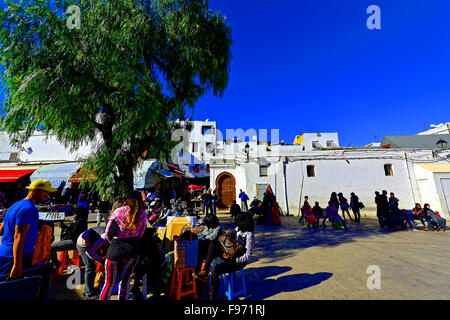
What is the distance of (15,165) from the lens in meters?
16.9

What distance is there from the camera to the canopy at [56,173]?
1402cm

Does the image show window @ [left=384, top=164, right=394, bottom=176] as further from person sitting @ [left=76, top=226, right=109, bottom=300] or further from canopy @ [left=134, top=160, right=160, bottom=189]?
person sitting @ [left=76, top=226, right=109, bottom=300]

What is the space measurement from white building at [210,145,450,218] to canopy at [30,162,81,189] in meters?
13.2

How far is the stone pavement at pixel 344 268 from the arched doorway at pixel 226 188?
9313 mm

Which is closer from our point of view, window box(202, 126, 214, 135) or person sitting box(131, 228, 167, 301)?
person sitting box(131, 228, 167, 301)

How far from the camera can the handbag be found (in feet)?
10.7

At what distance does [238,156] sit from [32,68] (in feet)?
42.9

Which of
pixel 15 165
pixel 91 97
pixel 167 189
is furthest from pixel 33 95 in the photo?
pixel 15 165

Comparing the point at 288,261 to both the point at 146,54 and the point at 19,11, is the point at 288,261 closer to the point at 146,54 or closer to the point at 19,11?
the point at 146,54

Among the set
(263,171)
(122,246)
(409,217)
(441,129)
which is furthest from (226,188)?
(441,129)

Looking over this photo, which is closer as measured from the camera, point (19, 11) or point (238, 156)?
point (19, 11)

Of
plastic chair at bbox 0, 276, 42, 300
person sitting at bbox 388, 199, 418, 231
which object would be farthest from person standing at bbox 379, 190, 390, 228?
plastic chair at bbox 0, 276, 42, 300

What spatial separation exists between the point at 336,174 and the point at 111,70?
52.4 feet

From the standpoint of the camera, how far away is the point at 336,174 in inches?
598
